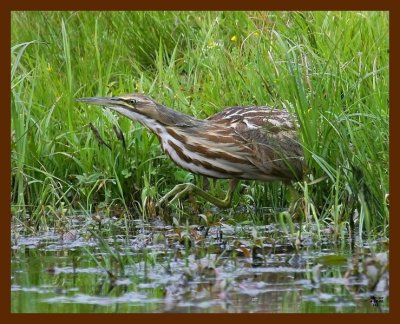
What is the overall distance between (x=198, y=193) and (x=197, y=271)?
1.92 meters

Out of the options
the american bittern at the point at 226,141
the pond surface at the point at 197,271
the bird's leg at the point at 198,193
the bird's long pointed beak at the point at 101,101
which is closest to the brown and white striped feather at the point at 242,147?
the american bittern at the point at 226,141

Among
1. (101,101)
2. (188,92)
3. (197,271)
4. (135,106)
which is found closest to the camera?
(197,271)

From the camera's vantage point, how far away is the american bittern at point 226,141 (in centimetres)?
779

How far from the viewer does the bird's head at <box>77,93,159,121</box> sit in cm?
782

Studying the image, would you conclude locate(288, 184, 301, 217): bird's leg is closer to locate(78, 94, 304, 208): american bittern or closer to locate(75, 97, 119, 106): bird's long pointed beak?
locate(78, 94, 304, 208): american bittern

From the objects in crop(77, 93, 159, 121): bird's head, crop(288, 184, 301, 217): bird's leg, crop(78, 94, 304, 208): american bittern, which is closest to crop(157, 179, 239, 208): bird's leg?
crop(78, 94, 304, 208): american bittern

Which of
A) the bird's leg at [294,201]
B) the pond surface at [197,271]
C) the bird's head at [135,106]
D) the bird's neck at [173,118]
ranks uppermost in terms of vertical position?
the bird's head at [135,106]

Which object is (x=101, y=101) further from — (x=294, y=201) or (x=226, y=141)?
(x=294, y=201)

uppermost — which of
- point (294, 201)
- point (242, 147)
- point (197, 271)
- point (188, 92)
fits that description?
point (188, 92)

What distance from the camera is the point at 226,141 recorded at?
7.88 meters

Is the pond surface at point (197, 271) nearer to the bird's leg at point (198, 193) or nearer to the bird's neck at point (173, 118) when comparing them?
the bird's leg at point (198, 193)

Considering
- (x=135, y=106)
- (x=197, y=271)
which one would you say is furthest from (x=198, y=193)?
(x=197, y=271)

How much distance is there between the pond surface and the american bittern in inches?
21.5

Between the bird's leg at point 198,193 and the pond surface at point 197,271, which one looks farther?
the bird's leg at point 198,193
